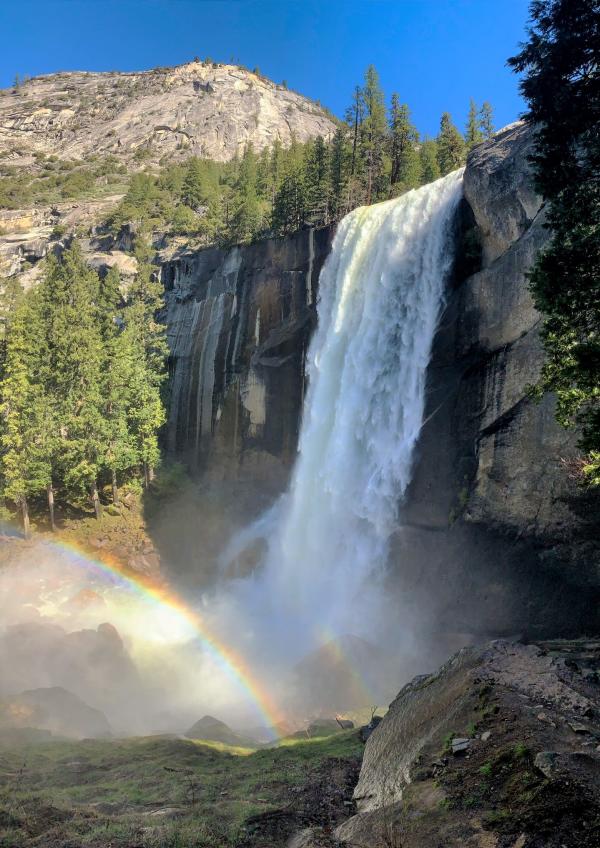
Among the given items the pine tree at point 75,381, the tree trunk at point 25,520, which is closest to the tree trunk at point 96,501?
the pine tree at point 75,381

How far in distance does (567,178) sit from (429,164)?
40.7 meters

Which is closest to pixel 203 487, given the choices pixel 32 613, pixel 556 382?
pixel 32 613

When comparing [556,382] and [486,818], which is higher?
[556,382]

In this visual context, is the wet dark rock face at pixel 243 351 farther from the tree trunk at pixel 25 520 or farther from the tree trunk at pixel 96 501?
the tree trunk at pixel 25 520

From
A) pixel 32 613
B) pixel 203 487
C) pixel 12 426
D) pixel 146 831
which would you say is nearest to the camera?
pixel 146 831

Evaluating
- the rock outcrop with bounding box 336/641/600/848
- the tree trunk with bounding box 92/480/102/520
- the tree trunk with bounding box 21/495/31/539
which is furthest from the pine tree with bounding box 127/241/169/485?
the rock outcrop with bounding box 336/641/600/848

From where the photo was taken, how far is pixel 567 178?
1035 cm

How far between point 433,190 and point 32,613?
29.2 metres

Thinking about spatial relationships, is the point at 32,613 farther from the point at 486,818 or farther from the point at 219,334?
the point at 486,818

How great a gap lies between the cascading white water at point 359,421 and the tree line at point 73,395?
12.0m

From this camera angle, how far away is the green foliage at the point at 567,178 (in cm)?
992

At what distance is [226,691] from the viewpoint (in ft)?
69.3

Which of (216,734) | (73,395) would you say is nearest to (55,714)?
(216,734)

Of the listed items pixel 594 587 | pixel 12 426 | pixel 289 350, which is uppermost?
pixel 289 350
